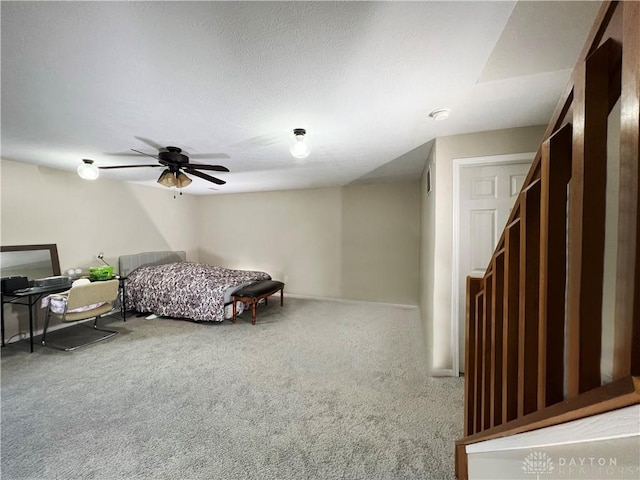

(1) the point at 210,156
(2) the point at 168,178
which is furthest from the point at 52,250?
(1) the point at 210,156

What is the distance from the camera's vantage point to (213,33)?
1.24m

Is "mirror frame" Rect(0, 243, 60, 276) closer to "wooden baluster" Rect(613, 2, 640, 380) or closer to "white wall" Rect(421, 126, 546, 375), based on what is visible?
"white wall" Rect(421, 126, 546, 375)

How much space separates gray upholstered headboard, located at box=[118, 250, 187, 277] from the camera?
4.59m

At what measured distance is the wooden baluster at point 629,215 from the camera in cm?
36

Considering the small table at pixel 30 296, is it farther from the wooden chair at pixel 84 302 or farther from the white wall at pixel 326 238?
the white wall at pixel 326 238

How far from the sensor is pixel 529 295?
728 millimetres

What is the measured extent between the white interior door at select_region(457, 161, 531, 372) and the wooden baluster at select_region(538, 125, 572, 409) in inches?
78.0

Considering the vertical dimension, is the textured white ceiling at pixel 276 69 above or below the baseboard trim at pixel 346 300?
above

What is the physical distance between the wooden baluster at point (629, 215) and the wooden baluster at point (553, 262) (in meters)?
0.20

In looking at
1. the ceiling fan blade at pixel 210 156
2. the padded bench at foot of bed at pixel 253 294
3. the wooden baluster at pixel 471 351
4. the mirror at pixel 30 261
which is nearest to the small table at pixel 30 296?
the mirror at pixel 30 261

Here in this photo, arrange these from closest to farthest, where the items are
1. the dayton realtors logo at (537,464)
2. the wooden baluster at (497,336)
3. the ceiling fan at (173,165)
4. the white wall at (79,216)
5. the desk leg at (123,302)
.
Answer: the dayton realtors logo at (537,464) < the wooden baluster at (497,336) < the ceiling fan at (173,165) < the white wall at (79,216) < the desk leg at (123,302)

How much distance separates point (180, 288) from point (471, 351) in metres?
4.01

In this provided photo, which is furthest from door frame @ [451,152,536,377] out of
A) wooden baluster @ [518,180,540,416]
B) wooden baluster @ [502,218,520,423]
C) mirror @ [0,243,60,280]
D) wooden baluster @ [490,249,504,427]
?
mirror @ [0,243,60,280]

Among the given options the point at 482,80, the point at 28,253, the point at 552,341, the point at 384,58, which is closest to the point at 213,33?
the point at 384,58
